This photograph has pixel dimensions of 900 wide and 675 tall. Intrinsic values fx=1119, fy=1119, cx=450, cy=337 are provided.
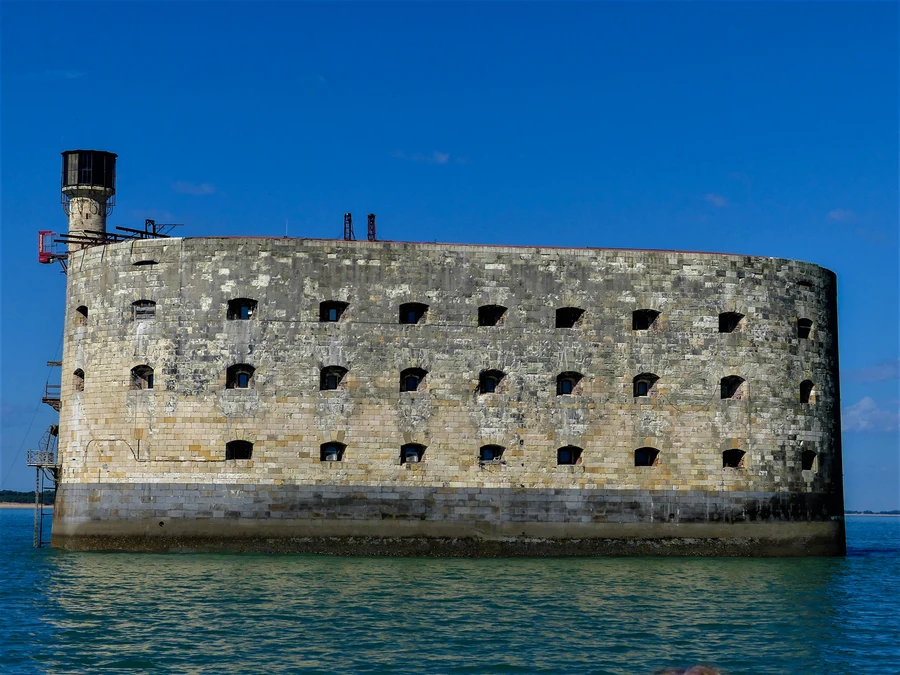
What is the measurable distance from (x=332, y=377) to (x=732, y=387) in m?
12.7

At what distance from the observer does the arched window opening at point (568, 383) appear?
113ft

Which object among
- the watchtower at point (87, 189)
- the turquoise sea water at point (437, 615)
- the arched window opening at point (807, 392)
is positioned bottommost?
the turquoise sea water at point (437, 615)

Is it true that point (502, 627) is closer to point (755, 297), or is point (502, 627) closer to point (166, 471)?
point (166, 471)

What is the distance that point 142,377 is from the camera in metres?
34.2

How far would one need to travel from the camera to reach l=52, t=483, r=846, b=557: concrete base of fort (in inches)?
1303

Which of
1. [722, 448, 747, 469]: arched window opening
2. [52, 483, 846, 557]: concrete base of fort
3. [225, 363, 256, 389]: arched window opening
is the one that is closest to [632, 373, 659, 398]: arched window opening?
[722, 448, 747, 469]: arched window opening

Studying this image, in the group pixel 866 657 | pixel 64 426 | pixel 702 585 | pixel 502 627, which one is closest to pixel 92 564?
pixel 64 426

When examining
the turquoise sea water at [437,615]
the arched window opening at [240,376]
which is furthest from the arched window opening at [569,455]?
the arched window opening at [240,376]

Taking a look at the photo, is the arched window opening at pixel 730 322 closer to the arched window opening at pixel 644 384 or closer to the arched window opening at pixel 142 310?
the arched window opening at pixel 644 384

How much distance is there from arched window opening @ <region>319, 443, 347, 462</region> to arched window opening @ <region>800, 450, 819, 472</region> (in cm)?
1465

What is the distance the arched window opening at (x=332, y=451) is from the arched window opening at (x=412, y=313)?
4292mm

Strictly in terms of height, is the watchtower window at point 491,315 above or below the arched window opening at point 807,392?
above

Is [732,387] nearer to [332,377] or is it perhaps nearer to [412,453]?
[412,453]

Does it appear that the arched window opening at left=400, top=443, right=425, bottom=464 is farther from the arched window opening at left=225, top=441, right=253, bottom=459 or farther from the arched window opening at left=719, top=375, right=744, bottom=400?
the arched window opening at left=719, top=375, right=744, bottom=400
